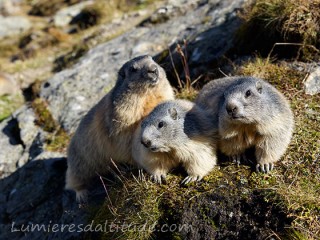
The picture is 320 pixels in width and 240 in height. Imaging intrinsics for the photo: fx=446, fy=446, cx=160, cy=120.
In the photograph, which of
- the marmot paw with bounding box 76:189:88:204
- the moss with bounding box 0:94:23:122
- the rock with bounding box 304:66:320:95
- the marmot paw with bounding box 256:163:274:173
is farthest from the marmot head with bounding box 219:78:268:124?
the moss with bounding box 0:94:23:122

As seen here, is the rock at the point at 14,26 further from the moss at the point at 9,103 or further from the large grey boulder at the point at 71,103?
the large grey boulder at the point at 71,103

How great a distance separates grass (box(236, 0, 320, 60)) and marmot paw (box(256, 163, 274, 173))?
345 cm

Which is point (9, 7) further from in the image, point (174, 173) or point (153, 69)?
point (174, 173)

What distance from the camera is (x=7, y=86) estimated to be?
17.2 meters

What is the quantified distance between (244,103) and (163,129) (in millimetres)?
1306

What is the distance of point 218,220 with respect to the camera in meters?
6.48

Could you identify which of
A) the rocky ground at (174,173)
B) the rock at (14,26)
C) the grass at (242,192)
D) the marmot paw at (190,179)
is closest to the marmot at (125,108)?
the rocky ground at (174,173)

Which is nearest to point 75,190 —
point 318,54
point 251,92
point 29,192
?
point 29,192

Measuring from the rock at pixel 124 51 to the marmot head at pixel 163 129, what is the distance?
4433 millimetres

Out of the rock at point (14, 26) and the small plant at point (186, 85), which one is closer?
the small plant at point (186, 85)

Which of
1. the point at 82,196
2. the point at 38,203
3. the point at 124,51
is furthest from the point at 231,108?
the point at 124,51

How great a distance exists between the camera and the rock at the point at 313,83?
8703 mm

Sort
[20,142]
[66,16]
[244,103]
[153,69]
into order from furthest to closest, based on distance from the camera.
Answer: [66,16] < [20,142] < [153,69] < [244,103]

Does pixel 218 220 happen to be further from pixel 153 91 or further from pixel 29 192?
pixel 29 192
